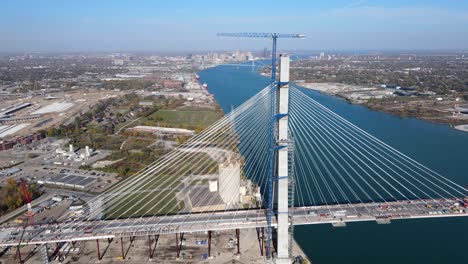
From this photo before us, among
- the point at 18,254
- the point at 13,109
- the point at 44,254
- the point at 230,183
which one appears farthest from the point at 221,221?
the point at 13,109

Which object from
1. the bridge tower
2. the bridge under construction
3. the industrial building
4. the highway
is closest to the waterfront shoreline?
the bridge under construction

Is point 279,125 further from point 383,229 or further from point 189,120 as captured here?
point 189,120

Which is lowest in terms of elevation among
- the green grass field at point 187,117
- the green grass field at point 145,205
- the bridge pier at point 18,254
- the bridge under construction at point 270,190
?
the bridge pier at point 18,254

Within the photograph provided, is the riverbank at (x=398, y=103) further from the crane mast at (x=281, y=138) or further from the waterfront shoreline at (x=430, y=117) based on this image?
the crane mast at (x=281, y=138)

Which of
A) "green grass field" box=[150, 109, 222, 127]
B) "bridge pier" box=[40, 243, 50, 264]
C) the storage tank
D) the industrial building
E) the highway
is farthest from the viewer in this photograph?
the industrial building

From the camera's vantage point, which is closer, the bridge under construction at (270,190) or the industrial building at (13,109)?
the bridge under construction at (270,190)

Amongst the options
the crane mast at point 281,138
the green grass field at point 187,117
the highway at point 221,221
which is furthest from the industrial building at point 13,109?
the crane mast at point 281,138

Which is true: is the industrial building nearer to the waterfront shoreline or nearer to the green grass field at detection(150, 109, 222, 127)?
the green grass field at detection(150, 109, 222, 127)

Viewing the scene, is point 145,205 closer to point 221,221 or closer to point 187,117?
point 221,221
